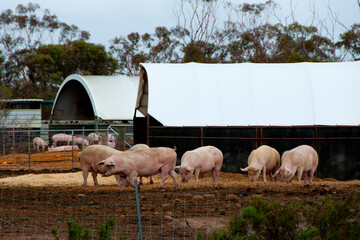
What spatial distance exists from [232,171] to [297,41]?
40.9 metres

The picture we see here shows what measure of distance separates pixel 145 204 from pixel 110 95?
23.2 meters

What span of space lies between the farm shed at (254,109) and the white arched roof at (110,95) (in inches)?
401

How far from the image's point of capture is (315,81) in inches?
830

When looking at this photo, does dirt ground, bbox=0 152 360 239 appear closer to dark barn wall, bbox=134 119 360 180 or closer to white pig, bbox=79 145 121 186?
white pig, bbox=79 145 121 186


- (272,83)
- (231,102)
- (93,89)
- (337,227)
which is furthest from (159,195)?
(93,89)

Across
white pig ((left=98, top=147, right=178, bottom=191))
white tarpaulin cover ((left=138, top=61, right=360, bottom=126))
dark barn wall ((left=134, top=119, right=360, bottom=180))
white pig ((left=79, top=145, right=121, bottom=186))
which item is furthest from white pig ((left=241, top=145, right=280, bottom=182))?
white pig ((left=79, top=145, right=121, bottom=186))

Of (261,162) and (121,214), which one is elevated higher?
(261,162)

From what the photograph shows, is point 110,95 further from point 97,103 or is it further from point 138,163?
point 138,163

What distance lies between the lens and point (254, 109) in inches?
789

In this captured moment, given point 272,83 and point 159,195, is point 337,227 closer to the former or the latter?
point 159,195

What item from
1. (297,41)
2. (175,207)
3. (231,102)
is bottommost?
(175,207)

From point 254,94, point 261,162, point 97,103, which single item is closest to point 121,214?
point 261,162

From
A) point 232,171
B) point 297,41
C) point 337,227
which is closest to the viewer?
point 337,227

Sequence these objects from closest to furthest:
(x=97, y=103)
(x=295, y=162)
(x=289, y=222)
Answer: (x=289, y=222) → (x=295, y=162) → (x=97, y=103)
